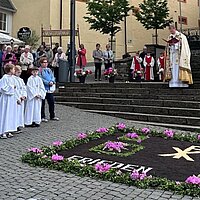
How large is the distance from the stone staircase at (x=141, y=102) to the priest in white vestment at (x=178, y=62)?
0.36 m

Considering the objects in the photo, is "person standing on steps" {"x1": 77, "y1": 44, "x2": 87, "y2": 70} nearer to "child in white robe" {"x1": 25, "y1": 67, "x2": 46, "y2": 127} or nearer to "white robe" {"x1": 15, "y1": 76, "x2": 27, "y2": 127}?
"child in white robe" {"x1": 25, "y1": 67, "x2": 46, "y2": 127}

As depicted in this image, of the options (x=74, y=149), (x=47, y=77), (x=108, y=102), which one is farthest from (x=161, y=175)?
(x=108, y=102)

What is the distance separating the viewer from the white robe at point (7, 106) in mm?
9320

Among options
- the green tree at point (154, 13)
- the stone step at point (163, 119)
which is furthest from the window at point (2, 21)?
the stone step at point (163, 119)

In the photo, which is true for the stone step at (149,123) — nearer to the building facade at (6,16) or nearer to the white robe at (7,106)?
the white robe at (7,106)

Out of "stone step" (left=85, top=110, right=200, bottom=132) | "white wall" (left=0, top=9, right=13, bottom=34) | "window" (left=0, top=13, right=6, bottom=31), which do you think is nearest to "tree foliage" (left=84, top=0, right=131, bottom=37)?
"white wall" (left=0, top=9, right=13, bottom=34)

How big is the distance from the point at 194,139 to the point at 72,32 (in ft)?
34.1

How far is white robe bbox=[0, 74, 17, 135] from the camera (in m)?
9.32

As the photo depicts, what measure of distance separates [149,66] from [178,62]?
22.7 feet

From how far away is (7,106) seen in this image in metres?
9.40

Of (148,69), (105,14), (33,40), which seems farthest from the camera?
(33,40)

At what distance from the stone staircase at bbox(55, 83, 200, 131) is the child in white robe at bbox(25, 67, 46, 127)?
2.86 m

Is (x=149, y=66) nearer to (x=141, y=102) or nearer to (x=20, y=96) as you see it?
(x=141, y=102)

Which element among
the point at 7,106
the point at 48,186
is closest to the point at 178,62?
the point at 7,106
